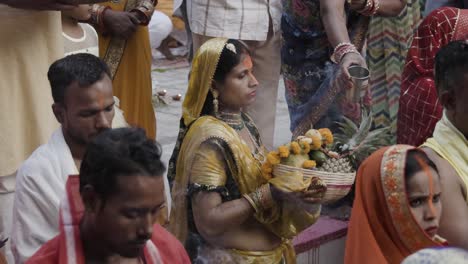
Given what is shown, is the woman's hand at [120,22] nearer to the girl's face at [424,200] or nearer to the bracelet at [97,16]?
the bracelet at [97,16]

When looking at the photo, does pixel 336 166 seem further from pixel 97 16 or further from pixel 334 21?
pixel 97 16

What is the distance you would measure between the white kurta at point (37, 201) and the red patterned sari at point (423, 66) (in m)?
1.92

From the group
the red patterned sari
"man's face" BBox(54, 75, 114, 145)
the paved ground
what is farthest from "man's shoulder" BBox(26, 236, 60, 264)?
the paved ground

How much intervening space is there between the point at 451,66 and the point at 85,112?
145 cm

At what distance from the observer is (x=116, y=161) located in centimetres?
A: 237

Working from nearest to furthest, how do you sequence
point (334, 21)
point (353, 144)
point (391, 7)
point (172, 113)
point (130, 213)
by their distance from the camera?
point (130, 213) < point (353, 144) < point (334, 21) < point (391, 7) < point (172, 113)

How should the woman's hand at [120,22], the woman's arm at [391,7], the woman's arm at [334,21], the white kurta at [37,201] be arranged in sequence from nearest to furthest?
1. the white kurta at [37,201]
2. the woman's arm at [334,21]
3. the woman's arm at [391,7]
4. the woman's hand at [120,22]

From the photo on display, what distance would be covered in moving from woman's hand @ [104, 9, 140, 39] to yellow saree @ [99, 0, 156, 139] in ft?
0.24

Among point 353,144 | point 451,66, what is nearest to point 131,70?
point 353,144

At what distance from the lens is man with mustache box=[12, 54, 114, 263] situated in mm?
2938

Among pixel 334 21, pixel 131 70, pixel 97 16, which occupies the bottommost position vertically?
pixel 131 70

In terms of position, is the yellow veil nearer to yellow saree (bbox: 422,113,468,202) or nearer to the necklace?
the necklace

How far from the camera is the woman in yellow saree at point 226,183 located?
340cm

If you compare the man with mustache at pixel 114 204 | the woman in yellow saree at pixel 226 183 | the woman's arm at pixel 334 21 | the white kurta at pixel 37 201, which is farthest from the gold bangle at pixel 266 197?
the woman's arm at pixel 334 21
